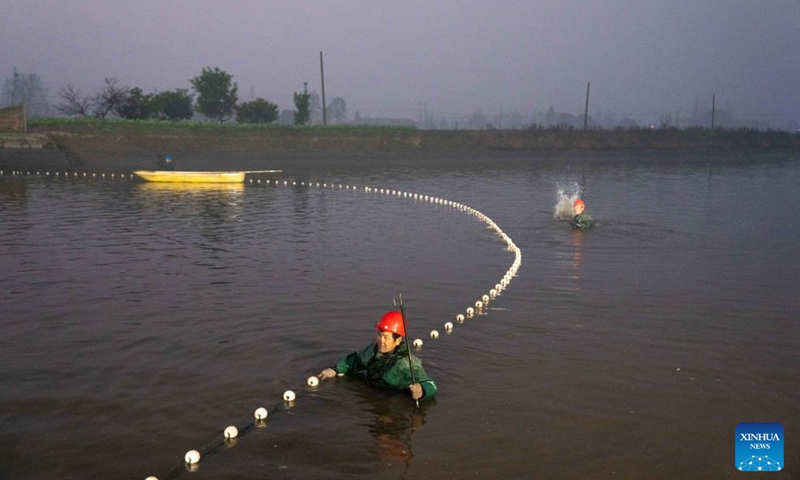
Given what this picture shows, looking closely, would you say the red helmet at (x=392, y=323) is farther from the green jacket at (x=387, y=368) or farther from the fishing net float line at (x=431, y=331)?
the fishing net float line at (x=431, y=331)

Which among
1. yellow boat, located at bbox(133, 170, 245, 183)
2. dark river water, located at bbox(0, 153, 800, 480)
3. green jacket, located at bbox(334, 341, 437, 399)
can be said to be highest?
yellow boat, located at bbox(133, 170, 245, 183)

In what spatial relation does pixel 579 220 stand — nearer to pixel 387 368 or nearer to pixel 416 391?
pixel 387 368

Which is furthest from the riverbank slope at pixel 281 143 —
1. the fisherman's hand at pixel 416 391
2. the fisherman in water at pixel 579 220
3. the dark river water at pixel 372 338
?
the fisherman's hand at pixel 416 391

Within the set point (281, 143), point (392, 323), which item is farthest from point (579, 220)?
point (281, 143)

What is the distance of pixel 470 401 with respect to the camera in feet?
29.9

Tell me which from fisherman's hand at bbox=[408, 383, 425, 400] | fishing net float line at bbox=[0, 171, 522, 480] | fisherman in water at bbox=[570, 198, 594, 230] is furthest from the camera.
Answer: fisherman in water at bbox=[570, 198, 594, 230]

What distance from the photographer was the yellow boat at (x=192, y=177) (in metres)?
37.9

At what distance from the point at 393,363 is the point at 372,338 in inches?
99.5

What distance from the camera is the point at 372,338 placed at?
11641 millimetres

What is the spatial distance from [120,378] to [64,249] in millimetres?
9939

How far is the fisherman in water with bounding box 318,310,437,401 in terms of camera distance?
8.95 meters

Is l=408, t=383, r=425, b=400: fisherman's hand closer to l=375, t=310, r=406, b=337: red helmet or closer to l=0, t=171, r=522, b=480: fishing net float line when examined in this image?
l=375, t=310, r=406, b=337: red helmet

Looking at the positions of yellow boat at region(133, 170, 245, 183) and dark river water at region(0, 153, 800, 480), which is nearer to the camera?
dark river water at region(0, 153, 800, 480)

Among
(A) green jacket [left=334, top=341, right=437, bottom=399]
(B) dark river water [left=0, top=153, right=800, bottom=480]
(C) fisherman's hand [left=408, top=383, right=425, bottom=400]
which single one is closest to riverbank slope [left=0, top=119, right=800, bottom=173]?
(B) dark river water [left=0, top=153, right=800, bottom=480]
